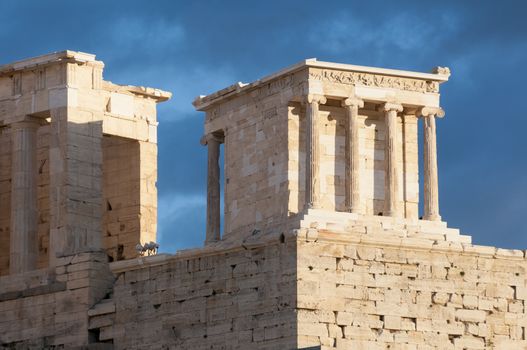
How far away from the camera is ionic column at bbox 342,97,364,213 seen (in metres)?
73.9

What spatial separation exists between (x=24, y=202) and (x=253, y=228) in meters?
7.18

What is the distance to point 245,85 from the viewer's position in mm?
76375

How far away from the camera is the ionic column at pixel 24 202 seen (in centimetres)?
7862

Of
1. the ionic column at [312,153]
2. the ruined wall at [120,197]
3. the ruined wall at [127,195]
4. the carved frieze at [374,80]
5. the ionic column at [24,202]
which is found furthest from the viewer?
the ruined wall at [120,197]

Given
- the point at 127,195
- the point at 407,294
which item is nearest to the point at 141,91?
the point at 127,195

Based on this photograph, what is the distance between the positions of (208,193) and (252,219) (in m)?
2.77

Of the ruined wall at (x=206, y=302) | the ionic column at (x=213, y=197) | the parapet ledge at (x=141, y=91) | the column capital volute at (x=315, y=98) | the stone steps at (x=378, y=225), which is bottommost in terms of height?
the ruined wall at (x=206, y=302)

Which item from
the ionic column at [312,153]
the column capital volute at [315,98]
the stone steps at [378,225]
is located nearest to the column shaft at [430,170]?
the stone steps at [378,225]

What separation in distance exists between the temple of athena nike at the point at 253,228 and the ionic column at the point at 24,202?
0.05m

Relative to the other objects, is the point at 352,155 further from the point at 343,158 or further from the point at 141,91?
the point at 141,91

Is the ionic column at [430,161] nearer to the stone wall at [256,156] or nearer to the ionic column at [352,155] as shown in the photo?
the ionic column at [352,155]

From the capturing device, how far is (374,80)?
7488 centimetres

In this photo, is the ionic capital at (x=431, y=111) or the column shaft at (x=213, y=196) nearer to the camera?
the ionic capital at (x=431, y=111)

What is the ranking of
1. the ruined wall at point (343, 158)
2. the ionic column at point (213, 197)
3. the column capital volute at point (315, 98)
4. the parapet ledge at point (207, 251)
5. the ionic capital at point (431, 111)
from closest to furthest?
1. the parapet ledge at point (207, 251)
2. the column capital volute at point (315, 98)
3. the ruined wall at point (343, 158)
4. the ionic capital at point (431, 111)
5. the ionic column at point (213, 197)
